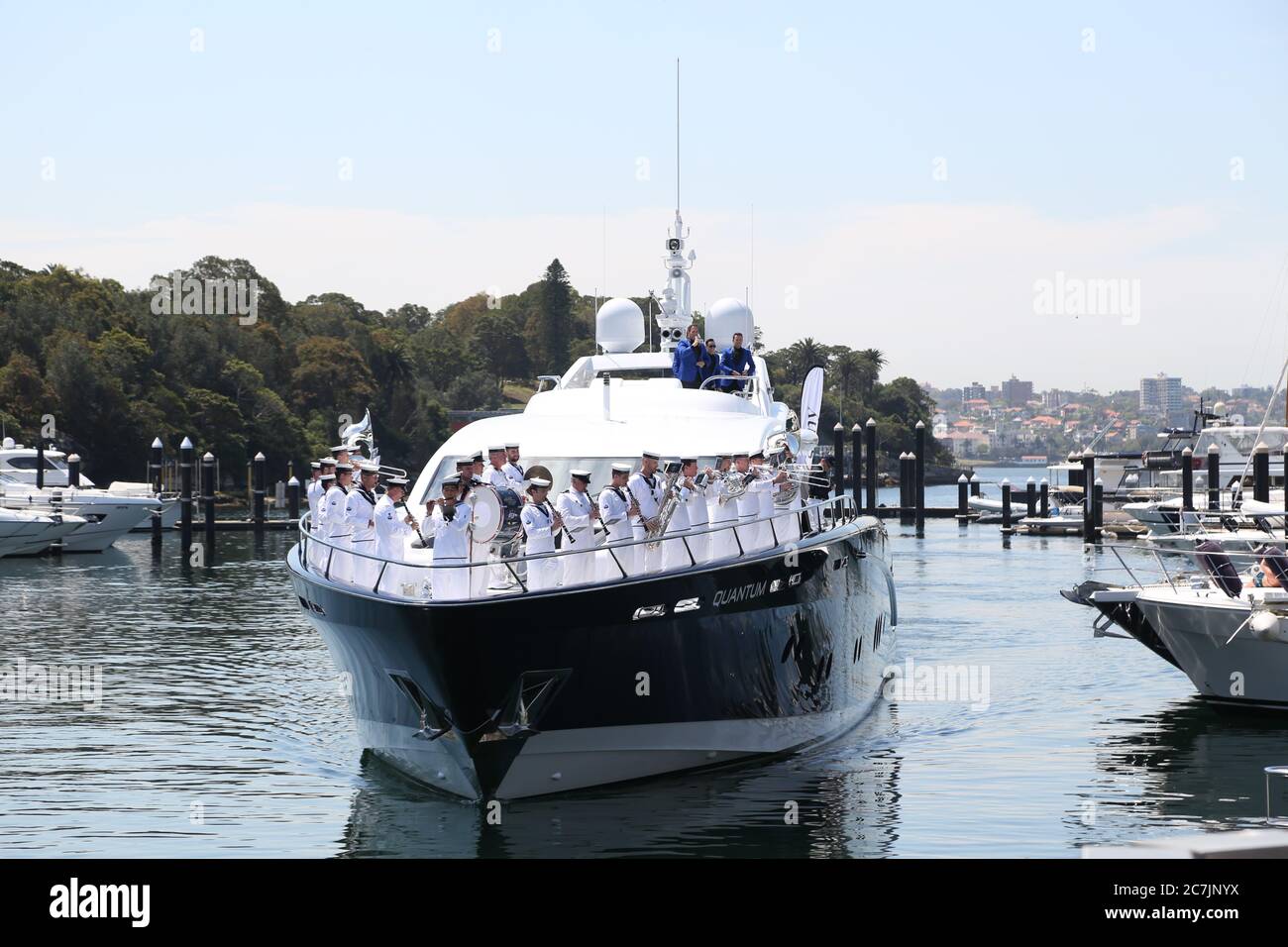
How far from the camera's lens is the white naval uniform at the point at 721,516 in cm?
1689

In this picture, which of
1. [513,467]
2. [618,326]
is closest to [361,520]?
[513,467]

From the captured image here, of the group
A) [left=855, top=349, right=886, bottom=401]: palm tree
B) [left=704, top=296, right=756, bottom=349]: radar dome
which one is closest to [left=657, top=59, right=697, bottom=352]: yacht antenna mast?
[left=704, top=296, right=756, bottom=349]: radar dome

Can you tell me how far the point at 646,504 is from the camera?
16.5m

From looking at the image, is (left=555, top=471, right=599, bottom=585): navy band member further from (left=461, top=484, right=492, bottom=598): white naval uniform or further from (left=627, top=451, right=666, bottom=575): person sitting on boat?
(left=461, top=484, right=492, bottom=598): white naval uniform

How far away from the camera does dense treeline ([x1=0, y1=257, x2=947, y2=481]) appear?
3346 inches

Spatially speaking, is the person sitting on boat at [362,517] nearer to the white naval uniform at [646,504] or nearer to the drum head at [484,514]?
the drum head at [484,514]

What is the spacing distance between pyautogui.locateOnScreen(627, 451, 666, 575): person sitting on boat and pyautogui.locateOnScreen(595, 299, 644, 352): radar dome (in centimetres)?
910

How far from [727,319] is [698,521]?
32.2 feet

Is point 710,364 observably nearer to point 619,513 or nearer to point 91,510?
point 619,513

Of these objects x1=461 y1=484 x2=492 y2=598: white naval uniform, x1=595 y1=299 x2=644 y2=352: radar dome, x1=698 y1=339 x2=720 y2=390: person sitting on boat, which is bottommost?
x1=461 y1=484 x2=492 y2=598: white naval uniform

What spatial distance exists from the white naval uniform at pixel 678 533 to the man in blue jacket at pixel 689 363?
6501 millimetres

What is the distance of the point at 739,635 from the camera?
637 inches

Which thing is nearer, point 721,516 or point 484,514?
point 484,514

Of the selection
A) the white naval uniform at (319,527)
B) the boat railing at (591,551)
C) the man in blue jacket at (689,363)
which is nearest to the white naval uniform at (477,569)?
the boat railing at (591,551)
